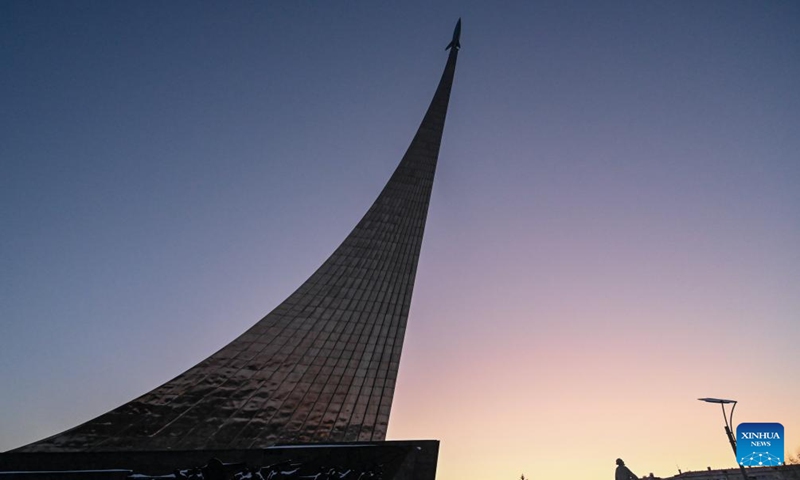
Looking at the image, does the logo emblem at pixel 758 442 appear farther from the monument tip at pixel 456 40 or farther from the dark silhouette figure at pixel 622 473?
the monument tip at pixel 456 40

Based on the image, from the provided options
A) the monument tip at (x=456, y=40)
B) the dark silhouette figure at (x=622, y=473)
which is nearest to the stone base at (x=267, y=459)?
the dark silhouette figure at (x=622, y=473)

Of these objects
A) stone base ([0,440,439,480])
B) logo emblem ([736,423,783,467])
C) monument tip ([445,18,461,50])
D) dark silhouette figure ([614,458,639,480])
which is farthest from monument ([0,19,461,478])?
monument tip ([445,18,461,50])

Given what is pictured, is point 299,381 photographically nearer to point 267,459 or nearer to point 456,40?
point 267,459

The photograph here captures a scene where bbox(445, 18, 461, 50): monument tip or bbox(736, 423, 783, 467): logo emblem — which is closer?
bbox(736, 423, 783, 467): logo emblem

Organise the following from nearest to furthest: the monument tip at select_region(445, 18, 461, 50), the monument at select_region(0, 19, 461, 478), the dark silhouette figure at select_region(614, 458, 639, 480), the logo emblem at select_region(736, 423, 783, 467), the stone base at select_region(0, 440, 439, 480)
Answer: the dark silhouette figure at select_region(614, 458, 639, 480) < the stone base at select_region(0, 440, 439, 480) < the logo emblem at select_region(736, 423, 783, 467) < the monument at select_region(0, 19, 461, 478) < the monument tip at select_region(445, 18, 461, 50)

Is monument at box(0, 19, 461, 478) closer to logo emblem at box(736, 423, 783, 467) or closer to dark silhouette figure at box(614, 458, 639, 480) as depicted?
dark silhouette figure at box(614, 458, 639, 480)

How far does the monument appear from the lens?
10.0 m

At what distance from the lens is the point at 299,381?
12148 millimetres

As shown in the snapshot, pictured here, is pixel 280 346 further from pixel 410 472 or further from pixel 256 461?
pixel 410 472

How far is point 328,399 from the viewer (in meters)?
11.8

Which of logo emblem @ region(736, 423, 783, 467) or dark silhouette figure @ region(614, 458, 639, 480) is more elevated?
logo emblem @ region(736, 423, 783, 467)

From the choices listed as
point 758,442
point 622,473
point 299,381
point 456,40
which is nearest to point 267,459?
point 299,381

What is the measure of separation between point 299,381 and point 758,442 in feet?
35.7

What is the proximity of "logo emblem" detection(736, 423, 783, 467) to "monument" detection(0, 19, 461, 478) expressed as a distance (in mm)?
6729
